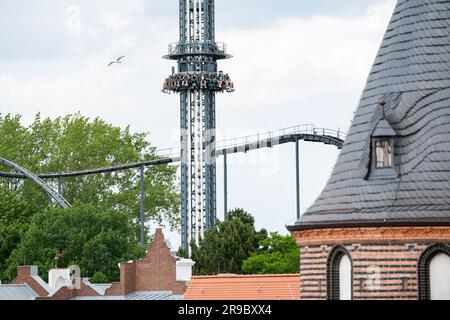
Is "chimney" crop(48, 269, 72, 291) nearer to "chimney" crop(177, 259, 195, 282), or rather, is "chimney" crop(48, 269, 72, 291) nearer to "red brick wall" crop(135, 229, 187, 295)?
"red brick wall" crop(135, 229, 187, 295)

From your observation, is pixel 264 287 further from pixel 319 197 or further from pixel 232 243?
pixel 232 243

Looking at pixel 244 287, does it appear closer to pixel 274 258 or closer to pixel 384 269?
pixel 384 269

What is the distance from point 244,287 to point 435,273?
1102 centimetres

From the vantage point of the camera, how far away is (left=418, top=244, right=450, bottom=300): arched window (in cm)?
3616

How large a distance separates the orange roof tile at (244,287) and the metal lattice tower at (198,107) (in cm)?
5371

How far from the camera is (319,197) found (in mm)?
38781

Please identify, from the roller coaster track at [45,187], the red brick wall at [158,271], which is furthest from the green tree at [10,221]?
the red brick wall at [158,271]

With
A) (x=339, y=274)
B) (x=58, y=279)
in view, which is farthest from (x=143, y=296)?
(x=339, y=274)

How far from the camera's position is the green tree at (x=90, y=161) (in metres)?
127

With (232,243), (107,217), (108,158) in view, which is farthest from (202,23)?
(108,158)

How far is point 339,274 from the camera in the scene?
37.8 m

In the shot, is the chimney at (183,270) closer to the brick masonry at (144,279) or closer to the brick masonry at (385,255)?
the brick masonry at (144,279)

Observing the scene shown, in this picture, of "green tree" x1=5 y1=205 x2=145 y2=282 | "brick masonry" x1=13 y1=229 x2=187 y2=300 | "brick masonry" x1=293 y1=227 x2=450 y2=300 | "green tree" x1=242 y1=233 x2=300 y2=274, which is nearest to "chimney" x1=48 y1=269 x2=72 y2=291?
"brick masonry" x1=13 y1=229 x2=187 y2=300

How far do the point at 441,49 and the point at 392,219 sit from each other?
14.0 ft
